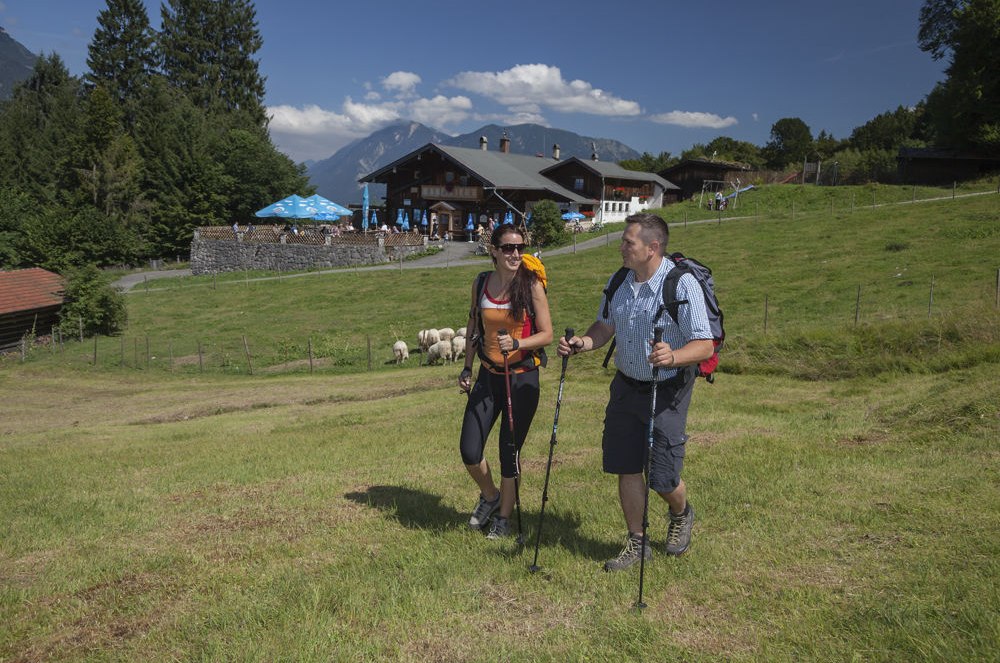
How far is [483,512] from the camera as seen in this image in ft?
19.4

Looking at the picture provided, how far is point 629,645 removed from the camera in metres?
3.88

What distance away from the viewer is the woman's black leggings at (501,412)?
559 centimetres

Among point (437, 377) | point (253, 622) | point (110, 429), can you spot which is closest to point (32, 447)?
point (110, 429)

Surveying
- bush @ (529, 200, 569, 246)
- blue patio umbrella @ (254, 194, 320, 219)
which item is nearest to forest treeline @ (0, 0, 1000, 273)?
blue patio umbrella @ (254, 194, 320, 219)

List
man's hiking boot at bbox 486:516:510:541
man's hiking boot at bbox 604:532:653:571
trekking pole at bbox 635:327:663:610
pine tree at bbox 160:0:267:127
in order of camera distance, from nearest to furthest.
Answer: trekking pole at bbox 635:327:663:610 < man's hiking boot at bbox 604:532:653:571 < man's hiking boot at bbox 486:516:510:541 < pine tree at bbox 160:0:267:127

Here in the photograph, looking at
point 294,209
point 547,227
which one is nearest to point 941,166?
point 547,227

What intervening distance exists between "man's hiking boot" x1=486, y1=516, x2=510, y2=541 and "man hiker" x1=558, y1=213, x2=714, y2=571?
107 centimetres

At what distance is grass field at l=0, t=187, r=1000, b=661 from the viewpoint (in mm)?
4035

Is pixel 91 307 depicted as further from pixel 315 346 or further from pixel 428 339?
pixel 428 339

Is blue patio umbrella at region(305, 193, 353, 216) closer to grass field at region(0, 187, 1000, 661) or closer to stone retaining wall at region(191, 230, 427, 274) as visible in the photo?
stone retaining wall at region(191, 230, 427, 274)

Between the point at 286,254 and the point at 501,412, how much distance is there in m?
47.9

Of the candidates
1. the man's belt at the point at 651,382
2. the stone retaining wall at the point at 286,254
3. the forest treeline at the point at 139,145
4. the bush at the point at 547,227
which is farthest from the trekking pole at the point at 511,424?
the forest treeline at the point at 139,145

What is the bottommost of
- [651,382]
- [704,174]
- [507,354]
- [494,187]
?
[651,382]

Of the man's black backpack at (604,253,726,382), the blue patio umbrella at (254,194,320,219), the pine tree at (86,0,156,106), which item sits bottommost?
the man's black backpack at (604,253,726,382)
